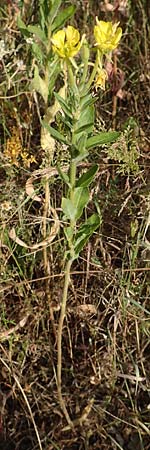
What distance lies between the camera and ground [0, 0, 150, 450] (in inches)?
54.8

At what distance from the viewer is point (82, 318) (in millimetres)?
1471

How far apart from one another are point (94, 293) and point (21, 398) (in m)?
0.26

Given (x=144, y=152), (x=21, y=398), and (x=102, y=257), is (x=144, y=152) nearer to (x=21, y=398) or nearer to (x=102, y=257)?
(x=102, y=257)

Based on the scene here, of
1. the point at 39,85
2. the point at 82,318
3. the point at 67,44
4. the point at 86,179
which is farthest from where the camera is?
the point at 82,318

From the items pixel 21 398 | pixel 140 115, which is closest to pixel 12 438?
pixel 21 398

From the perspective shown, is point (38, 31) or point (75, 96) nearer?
point (75, 96)

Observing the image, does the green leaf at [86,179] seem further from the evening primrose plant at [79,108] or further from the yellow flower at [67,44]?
the yellow flower at [67,44]

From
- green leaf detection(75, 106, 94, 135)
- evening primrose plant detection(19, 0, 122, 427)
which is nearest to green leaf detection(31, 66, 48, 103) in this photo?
evening primrose plant detection(19, 0, 122, 427)

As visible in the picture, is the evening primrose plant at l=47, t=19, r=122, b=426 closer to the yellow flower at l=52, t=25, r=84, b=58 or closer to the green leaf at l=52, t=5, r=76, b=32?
the yellow flower at l=52, t=25, r=84, b=58

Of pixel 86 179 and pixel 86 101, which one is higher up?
pixel 86 101

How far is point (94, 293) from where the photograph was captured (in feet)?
4.82

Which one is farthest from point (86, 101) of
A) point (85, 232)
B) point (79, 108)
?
point (85, 232)

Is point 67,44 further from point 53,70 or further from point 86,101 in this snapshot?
point 53,70

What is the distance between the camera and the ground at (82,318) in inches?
54.8
